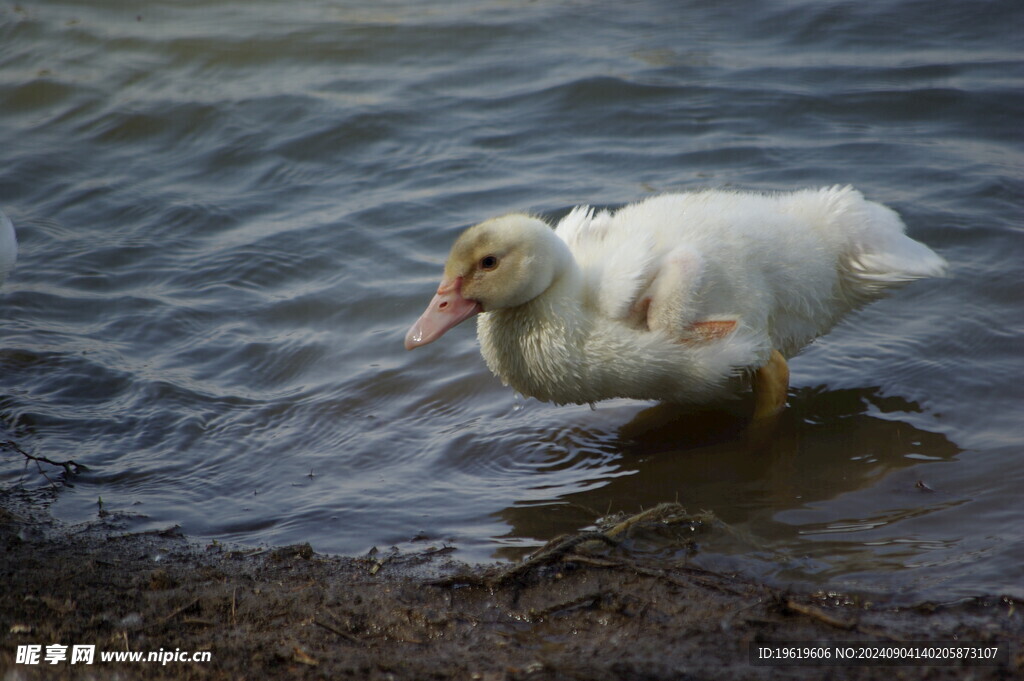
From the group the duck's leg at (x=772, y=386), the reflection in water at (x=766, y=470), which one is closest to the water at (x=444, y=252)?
the reflection in water at (x=766, y=470)

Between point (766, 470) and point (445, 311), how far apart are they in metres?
1.66

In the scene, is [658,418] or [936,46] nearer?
[658,418]

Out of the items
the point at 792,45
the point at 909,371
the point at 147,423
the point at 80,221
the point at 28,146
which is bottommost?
the point at 147,423

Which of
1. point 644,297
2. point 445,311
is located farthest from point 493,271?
point 644,297

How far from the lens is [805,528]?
13.4 feet

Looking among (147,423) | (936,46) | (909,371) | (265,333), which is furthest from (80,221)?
(936,46)

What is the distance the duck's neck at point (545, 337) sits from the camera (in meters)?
4.56

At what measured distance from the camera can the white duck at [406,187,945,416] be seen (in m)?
4.51

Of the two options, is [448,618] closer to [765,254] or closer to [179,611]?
[179,611]

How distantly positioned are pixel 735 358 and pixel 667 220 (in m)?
0.77

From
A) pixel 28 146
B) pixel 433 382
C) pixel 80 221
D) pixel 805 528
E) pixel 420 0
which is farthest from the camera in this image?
pixel 420 0

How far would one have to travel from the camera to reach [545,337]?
15.1ft

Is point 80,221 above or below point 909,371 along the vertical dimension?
above

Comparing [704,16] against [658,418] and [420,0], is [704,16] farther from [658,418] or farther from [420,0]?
[658,418]
